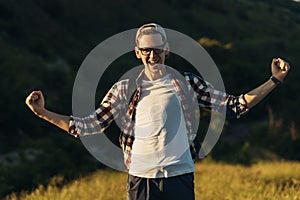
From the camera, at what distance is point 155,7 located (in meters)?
51.4

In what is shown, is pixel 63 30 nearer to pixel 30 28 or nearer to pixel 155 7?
pixel 30 28

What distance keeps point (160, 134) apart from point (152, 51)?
462 mm

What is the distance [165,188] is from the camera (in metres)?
3.46

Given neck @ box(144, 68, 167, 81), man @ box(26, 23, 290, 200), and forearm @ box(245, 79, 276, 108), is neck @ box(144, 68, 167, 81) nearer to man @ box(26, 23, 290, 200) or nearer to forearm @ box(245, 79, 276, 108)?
man @ box(26, 23, 290, 200)

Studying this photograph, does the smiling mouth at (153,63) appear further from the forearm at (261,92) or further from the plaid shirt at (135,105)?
the forearm at (261,92)

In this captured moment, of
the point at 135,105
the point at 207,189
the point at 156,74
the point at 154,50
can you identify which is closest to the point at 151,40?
the point at 154,50

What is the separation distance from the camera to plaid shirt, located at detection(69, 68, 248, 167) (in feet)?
11.6

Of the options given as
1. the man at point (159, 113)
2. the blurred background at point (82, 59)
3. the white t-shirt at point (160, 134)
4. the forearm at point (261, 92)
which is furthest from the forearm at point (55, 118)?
the blurred background at point (82, 59)

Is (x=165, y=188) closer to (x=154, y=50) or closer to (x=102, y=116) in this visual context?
(x=102, y=116)

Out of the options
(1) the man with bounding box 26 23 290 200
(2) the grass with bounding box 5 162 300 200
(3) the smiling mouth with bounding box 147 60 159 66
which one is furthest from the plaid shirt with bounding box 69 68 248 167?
(2) the grass with bounding box 5 162 300 200

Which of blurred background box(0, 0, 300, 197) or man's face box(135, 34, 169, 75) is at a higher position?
blurred background box(0, 0, 300, 197)

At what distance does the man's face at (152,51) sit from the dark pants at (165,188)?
61 centimetres

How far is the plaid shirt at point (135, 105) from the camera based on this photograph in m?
3.53

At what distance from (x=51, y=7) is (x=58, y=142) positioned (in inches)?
1045
